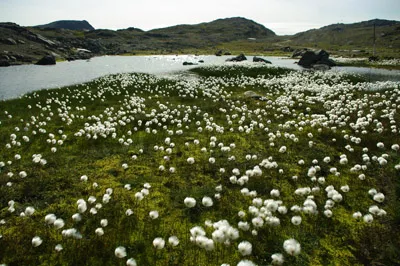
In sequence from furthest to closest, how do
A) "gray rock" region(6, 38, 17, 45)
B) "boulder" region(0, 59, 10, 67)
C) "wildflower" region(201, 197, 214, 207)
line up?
"gray rock" region(6, 38, 17, 45)
"boulder" region(0, 59, 10, 67)
"wildflower" region(201, 197, 214, 207)

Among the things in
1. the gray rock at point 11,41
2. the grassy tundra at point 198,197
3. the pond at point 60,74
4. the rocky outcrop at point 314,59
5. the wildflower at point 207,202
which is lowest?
the grassy tundra at point 198,197

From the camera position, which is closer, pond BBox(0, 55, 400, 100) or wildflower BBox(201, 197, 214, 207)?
wildflower BBox(201, 197, 214, 207)

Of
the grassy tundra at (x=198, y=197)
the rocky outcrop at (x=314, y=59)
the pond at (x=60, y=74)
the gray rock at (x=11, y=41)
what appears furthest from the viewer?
the gray rock at (x=11, y=41)

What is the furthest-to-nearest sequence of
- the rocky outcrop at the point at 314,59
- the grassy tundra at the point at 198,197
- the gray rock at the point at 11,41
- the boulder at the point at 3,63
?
the gray rock at the point at 11,41 → the boulder at the point at 3,63 → the rocky outcrop at the point at 314,59 → the grassy tundra at the point at 198,197

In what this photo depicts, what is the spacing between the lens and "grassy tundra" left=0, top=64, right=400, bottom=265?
5461 mm

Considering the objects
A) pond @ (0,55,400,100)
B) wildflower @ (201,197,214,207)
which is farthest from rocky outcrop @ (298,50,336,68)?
wildflower @ (201,197,214,207)

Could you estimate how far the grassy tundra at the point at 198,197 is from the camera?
17.9ft

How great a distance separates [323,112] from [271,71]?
21293 millimetres

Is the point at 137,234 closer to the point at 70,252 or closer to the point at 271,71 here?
the point at 70,252

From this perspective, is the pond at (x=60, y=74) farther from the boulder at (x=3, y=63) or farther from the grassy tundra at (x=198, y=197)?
the grassy tundra at (x=198, y=197)

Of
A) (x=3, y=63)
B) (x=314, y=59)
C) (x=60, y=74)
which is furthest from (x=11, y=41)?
(x=314, y=59)

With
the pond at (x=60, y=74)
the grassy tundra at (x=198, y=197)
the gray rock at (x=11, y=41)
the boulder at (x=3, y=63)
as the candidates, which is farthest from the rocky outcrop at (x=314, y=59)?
the gray rock at (x=11, y=41)

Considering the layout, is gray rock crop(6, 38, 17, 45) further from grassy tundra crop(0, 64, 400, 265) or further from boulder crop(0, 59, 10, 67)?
grassy tundra crop(0, 64, 400, 265)

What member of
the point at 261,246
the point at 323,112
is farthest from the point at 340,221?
the point at 323,112
